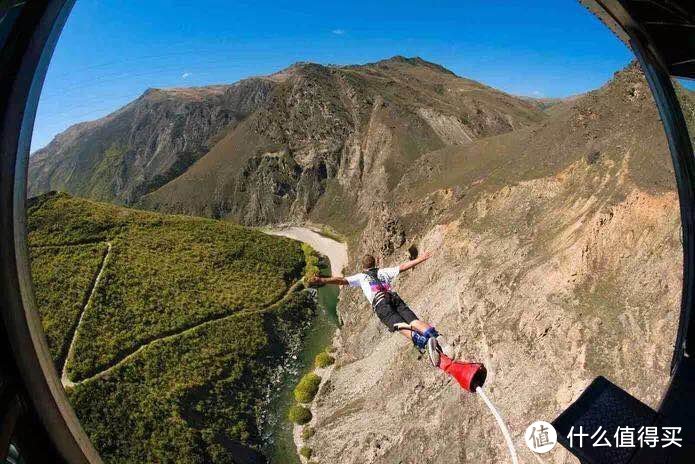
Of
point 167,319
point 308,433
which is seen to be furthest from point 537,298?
point 167,319

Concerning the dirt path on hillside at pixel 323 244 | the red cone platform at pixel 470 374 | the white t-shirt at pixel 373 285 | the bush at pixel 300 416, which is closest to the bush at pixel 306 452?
the bush at pixel 300 416

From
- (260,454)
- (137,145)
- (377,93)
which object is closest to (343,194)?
(377,93)

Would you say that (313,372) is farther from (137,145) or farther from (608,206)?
(137,145)

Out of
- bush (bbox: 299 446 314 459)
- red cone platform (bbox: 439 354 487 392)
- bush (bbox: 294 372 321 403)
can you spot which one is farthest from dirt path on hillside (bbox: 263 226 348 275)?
red cone platform (bbox: 439 354 487 392)

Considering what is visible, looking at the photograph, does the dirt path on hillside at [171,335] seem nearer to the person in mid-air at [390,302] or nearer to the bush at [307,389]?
the bush at [307,389]

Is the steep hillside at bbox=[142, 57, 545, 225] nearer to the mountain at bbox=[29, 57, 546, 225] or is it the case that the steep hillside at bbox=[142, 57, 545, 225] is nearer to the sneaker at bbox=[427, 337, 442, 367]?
the mountain at bbox=[29, 57, 546, 225]
